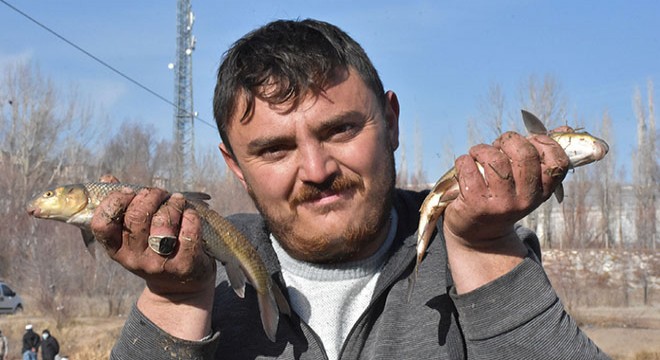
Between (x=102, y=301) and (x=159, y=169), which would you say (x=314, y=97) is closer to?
(x=102, y=301)

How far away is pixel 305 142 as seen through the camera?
2.45m

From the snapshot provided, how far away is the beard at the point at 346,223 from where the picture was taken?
8.00 feet

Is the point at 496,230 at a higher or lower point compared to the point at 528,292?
higher

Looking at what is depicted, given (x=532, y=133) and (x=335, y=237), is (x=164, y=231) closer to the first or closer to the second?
(x=335, y=237)

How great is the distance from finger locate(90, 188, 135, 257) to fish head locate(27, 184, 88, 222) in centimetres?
70

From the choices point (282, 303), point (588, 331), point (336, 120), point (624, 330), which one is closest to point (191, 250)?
point (282, 303)

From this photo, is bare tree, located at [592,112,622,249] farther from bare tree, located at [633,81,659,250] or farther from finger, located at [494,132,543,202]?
finger, located at [494,132,543,202]

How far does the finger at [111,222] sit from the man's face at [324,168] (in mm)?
583

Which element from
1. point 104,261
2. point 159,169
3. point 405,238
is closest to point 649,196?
point 104,261

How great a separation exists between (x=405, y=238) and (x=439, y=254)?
6.3 inches

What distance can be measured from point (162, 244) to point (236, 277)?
493mm

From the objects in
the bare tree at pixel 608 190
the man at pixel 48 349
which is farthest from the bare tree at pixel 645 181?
the man at pixel 48 349

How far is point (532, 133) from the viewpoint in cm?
243

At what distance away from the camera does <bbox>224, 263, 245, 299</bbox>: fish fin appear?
2514 millimetres
